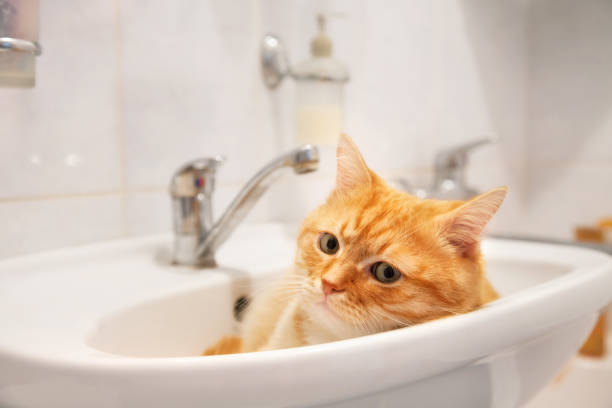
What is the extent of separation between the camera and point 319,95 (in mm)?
966

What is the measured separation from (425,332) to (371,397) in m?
0.06

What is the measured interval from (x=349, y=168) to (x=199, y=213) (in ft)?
0.85

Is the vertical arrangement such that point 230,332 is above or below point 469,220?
below

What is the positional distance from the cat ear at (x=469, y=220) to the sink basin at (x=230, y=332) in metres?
0.07

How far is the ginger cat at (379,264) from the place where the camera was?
480 millimetres

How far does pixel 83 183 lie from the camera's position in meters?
0.74

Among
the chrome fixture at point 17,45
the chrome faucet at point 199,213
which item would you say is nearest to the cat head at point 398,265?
the chrome faucet at point 199,213

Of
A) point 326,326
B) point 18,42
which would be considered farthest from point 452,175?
point 18,42

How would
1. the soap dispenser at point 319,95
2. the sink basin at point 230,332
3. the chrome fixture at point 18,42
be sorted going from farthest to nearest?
1. the soap dispenser at point 319,95
2. the chrome fixture at point 18,42
3. the sink basin at point 230,332

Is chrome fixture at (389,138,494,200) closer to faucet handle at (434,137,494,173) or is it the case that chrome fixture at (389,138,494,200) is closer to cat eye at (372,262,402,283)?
faucet handle at (434,137,494,173)

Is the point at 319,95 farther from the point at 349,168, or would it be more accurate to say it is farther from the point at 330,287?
the point at 330,287

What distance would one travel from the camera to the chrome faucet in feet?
2.29

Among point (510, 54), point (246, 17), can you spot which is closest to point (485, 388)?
point (246, 17)

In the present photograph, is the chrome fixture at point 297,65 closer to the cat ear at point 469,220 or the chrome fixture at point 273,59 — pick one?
the chrome fixture at point 273,59
